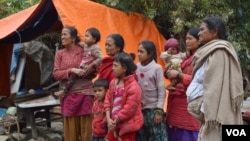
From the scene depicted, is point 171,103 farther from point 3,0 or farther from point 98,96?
point 3,0

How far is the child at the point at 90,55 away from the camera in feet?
13.9

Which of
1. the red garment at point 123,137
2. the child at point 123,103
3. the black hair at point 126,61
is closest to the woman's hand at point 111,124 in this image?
the child at point 123,103

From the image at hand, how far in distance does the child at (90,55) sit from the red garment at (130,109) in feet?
2.28

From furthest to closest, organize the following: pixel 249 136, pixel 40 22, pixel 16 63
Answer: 1. pixel 16 63
2. pixel 40 22
3. pixel 249 136

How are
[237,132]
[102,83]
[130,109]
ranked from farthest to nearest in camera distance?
1. [102,83]
2. [130,109]
3. [237,132]

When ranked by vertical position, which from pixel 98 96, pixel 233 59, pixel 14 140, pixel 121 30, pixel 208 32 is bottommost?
pixel 14 140

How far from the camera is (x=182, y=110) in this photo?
3809mm

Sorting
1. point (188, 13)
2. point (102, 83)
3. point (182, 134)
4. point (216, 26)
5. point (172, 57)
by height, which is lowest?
point (182, 134)

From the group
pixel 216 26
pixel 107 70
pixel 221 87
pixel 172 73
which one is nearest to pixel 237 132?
pixel 221 87

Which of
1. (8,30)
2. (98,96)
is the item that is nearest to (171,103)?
(98,96)

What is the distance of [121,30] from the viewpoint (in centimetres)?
586

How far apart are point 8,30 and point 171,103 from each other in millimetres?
3344

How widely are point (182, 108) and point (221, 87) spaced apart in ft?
3.54

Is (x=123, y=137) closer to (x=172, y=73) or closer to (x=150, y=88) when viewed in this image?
(x=150, y=88)
